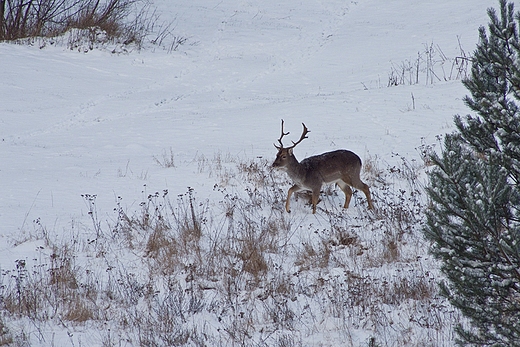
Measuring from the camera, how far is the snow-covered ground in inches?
367

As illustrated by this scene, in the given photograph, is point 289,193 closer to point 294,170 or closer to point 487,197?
point 294,170

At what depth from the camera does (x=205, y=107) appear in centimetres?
1886

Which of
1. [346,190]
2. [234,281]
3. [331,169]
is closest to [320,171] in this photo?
[331,169]

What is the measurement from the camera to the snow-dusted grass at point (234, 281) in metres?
4.84

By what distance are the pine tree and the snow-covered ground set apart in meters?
1.37

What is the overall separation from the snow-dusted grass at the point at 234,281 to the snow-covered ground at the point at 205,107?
0.66 feet

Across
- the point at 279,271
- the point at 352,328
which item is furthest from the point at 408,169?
the point at 352,328

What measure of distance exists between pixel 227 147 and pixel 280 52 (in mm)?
16344

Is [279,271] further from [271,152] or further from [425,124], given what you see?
[425,124]

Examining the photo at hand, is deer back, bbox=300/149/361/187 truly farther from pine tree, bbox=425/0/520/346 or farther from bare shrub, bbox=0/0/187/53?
bare shrub, bbox=0/0/187/53

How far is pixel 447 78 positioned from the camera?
1992 cm

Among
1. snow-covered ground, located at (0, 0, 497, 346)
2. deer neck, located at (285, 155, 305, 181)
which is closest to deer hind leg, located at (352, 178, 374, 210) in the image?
snow-covered ground, located at (0, 0, 497, 346)

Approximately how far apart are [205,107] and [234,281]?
13.6m

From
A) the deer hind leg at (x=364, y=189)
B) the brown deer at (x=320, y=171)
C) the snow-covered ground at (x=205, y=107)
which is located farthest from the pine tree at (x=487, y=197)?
the brown deer at (x=320, y=171)
